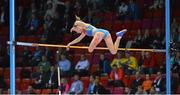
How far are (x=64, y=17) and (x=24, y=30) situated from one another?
5.19ft

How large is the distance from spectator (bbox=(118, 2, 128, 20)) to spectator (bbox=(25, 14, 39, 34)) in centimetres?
311

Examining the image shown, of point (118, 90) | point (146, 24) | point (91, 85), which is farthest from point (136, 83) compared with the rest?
point (146, 24)

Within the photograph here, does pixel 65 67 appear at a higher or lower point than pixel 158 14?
lower

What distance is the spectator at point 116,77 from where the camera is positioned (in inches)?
684

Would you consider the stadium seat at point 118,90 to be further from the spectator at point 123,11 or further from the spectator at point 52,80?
the spectator at point 123,11

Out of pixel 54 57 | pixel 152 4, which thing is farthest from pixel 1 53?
pixel 152 4

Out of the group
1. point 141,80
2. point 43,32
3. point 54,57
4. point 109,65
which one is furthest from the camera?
point 43,32

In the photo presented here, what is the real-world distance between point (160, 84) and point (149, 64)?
3.65 feet

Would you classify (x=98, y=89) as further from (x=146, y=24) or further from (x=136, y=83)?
(x=146, y=24)

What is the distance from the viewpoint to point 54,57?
63.6 ft

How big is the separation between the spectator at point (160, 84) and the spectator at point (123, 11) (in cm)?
356

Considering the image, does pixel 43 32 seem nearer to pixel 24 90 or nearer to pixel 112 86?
pixel 24 90

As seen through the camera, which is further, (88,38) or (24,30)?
(24,30)

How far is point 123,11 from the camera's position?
64.7 feet
